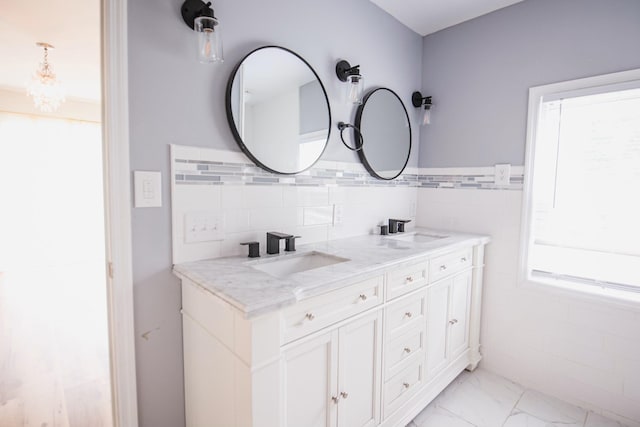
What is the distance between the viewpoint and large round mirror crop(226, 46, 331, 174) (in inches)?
57.1

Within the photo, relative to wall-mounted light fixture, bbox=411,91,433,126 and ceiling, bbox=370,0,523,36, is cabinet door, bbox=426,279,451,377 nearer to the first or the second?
wall-mounted light fixture, bbox=411,91,433,126

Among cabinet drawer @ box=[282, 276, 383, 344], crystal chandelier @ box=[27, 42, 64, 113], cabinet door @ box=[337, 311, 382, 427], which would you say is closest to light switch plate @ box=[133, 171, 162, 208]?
cabinet drawer @ box=[282, 276, 383, 344]

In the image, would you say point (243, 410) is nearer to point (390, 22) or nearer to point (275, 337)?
point (275, 337)

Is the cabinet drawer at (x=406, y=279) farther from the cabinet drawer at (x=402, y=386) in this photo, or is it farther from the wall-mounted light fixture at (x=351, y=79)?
the wall-mounted light fixture at (x=351, y=79)

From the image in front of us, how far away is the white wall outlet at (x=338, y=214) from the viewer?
1.93 meters

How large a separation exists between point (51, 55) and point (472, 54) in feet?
12.7

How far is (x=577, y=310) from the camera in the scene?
1905 millimetres

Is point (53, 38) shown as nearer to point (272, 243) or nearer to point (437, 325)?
point (272, 243)

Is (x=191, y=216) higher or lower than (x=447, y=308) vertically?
higher

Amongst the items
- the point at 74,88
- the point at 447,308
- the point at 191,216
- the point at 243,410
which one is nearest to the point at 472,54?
the point at 447,308

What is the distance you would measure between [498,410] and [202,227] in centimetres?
195

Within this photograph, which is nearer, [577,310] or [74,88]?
[577,310]

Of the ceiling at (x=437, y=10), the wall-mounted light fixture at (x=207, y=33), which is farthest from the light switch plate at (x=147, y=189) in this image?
the ceiling at (x=437, y=10)

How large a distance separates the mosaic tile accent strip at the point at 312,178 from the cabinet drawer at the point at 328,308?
0.68 metres
